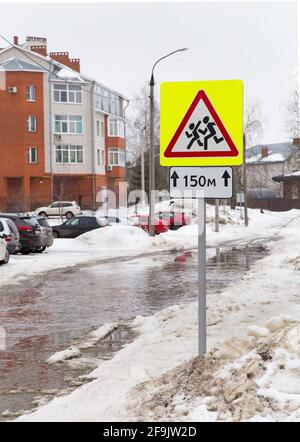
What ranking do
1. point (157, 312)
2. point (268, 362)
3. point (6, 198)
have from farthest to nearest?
1. point (6, 198)
2. point (157, 312)
3. point (268, 362)

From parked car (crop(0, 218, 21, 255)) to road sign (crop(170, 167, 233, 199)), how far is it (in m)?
15.8

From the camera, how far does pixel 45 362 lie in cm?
765

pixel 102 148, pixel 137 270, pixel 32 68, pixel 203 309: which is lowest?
pixel 137 270

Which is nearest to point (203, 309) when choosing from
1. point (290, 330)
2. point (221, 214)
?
point (290, 330)

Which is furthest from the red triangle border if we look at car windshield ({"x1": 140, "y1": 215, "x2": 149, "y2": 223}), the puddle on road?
car windshield ({"x1": 140, "y1": 215, "x2": 149, "y2": 223})

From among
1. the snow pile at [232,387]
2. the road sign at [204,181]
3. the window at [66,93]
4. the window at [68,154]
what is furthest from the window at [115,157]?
the snow pile at [232,387]

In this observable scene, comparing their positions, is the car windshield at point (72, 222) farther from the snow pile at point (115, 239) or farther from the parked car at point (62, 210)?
the parked car at point (62, 210)

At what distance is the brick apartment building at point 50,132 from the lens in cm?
5341

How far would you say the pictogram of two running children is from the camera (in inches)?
222

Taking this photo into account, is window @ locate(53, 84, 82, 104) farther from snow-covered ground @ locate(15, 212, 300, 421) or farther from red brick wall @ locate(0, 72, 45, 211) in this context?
snow-covered ground @ locate(15, 212, 300, 421)

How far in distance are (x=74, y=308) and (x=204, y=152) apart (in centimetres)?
649

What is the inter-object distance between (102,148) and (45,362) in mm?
53588

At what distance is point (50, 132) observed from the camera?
183 feet
